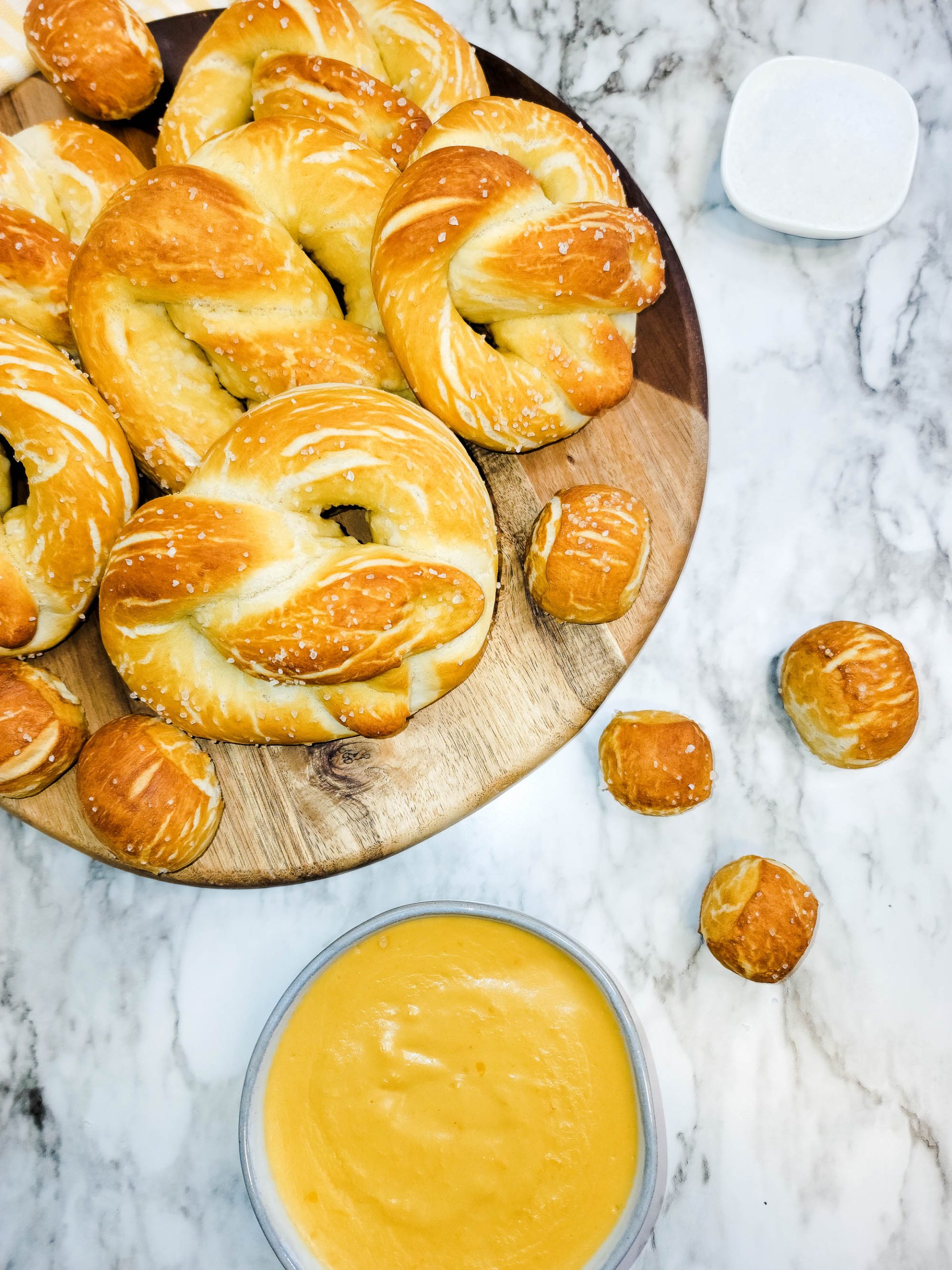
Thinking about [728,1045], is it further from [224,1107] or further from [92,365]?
[92,365]

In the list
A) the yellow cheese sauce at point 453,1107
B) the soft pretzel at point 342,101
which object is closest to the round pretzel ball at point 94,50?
the soft pretzel at point 342,101

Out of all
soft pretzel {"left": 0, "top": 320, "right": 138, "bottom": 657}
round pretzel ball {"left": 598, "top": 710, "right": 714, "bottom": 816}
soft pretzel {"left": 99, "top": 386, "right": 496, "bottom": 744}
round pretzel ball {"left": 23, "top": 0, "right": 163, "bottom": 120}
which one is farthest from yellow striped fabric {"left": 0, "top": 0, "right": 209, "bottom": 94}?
round pretzel ball {"left": 598, "top": 710, "right": 714, "bottom": 816}

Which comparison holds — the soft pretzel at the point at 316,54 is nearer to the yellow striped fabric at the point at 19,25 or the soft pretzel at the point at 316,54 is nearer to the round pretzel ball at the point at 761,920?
the yellow striped fabric at the point at 19,25

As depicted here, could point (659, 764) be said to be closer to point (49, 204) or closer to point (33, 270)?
point (33, 270)

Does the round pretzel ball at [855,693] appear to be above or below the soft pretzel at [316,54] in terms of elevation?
below

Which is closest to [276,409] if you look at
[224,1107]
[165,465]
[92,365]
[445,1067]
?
[165,465]
